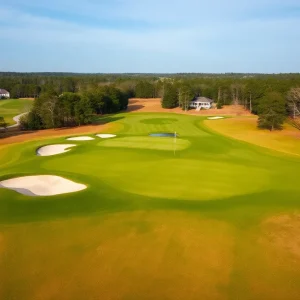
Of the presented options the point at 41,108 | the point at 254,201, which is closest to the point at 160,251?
the point at 254,201

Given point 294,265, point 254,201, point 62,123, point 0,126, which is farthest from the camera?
point 62,123

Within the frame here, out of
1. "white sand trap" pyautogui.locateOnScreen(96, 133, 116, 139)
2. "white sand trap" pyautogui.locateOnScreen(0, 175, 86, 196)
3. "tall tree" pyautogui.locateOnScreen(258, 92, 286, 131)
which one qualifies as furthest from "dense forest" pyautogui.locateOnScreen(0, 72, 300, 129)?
"white sand trap" pyautogui.locateOnScreen(0, 175, 86, 196)

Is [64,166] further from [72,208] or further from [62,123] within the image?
[62,123]

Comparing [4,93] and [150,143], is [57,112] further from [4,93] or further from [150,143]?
[4,93]

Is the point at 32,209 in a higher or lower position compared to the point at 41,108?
lower

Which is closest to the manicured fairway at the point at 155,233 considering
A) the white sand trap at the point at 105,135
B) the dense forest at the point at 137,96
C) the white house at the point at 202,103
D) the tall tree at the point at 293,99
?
the white sand trap at the point at 105,135

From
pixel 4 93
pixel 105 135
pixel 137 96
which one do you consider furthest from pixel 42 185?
pixel 4 93
